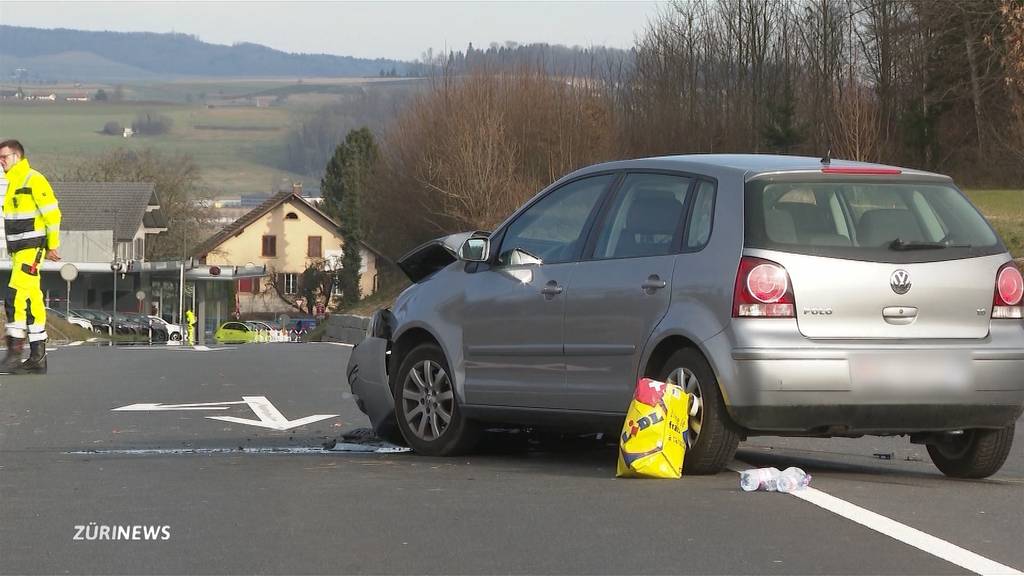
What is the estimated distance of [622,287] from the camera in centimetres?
859

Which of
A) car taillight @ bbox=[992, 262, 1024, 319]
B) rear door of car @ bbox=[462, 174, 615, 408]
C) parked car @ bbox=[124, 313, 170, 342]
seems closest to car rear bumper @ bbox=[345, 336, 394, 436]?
rear door of car @ bbox=[462, 174, 615, 408]

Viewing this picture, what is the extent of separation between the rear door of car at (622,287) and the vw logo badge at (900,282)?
107cm

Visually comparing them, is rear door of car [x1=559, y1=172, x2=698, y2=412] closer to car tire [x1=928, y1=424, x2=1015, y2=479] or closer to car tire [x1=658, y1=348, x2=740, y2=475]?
car tire [x1=658, y1=348, x2=740, y2=475]

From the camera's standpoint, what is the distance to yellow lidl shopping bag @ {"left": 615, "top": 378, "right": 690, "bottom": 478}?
8039 millimetres

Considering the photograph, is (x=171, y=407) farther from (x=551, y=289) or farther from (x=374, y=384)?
(x=551, y=289)

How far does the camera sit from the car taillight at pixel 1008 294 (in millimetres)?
8297

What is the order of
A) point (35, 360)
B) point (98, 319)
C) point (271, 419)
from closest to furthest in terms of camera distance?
point (271, 419), point (35, 360), point (98, 319)

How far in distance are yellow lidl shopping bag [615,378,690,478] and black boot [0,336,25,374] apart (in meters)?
9.77

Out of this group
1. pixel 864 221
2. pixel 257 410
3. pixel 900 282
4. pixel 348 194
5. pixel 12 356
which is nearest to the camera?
pixel 900 282

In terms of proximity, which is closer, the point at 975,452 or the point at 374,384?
the point at 975,452

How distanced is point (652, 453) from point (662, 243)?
3.62 ft

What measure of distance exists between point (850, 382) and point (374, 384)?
135 inches

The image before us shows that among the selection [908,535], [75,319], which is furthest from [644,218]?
[75,319]

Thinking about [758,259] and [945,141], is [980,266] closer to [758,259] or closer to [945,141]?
[758,259]
